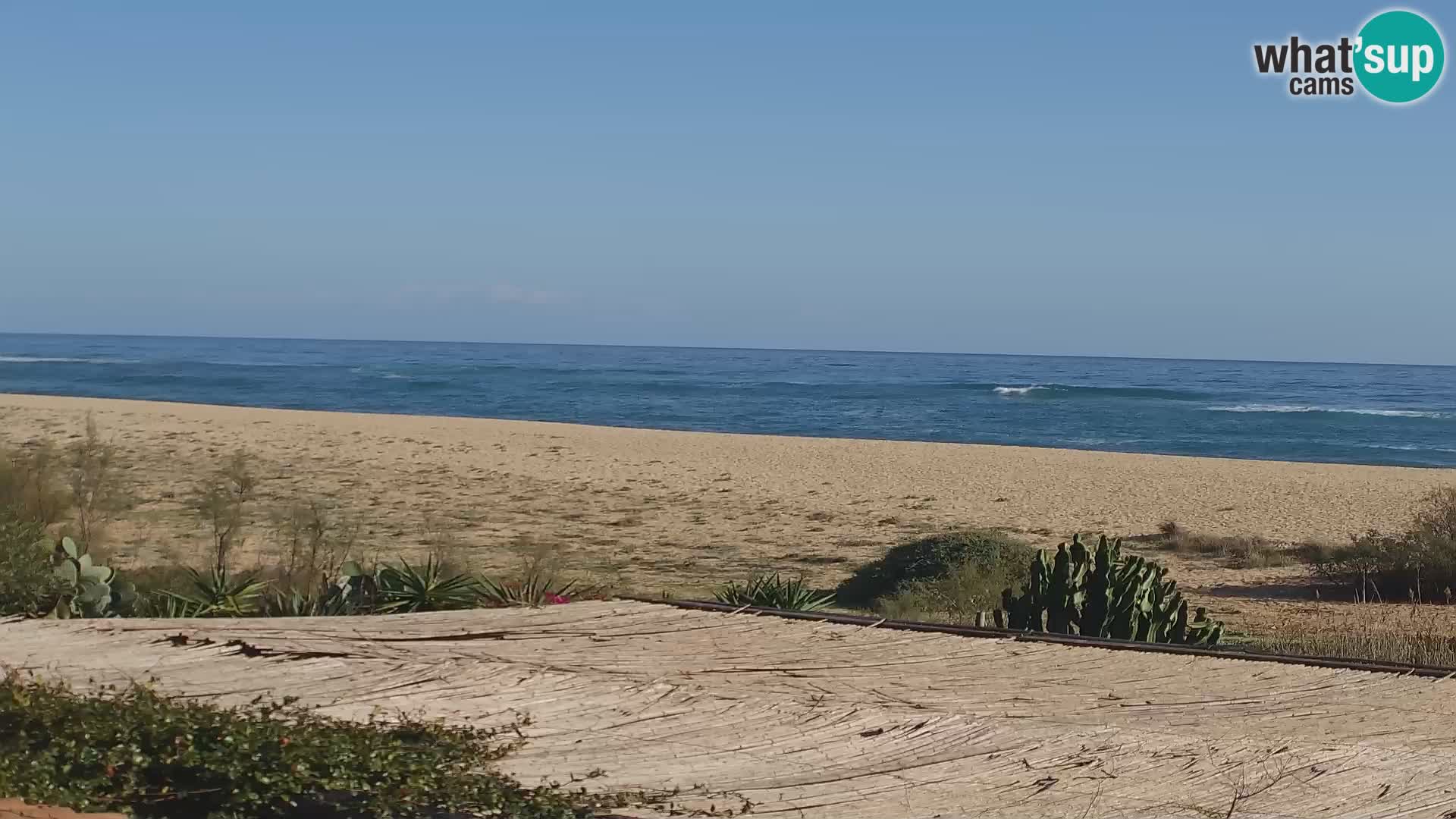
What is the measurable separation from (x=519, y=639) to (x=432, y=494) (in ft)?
47.1

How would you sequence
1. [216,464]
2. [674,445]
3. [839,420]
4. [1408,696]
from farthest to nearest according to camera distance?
1. [839,420]
2. [674,445]
3. [216,464]
4. [1408,696]

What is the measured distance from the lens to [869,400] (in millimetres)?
61000

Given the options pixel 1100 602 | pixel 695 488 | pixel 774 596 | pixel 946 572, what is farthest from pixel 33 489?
pixel 695 488

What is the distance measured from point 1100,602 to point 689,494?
44.6ft

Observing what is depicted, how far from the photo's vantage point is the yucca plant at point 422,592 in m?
8.84

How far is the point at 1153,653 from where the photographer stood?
284 inches

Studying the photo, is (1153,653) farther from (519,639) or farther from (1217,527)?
(1217,527)

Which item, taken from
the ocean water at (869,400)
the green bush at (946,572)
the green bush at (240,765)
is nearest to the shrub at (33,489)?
the green bush at (240,765)

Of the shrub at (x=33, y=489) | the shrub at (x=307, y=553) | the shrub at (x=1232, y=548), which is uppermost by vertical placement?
the shrub at (x=33, y=489)

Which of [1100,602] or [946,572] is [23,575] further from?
[946,572]

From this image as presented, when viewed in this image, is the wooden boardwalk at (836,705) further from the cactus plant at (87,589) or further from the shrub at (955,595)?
the shrub at (955,595)

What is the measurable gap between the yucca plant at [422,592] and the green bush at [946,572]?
5.01 meters

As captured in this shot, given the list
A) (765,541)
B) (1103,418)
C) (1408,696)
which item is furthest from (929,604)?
(1103,418)

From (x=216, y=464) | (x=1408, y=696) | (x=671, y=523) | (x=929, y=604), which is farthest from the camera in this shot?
(x=216, y=464)
